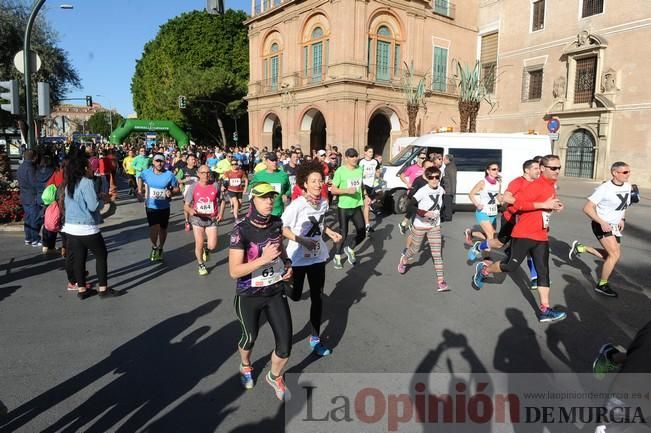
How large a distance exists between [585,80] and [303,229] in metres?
27.3

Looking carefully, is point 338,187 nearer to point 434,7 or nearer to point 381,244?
point 381,244

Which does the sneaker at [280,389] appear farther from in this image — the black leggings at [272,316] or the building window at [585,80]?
the building window at [585,80]

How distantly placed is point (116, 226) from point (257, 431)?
31.1 feet

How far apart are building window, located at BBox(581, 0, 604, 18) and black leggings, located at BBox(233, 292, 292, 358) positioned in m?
28.7

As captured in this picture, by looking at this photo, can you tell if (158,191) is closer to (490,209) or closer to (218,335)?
(218,335)

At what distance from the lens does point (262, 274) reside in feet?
11.5

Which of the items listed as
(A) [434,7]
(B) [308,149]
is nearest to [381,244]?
(B) [308,149]

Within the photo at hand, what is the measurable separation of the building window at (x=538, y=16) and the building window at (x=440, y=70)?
6.14 m

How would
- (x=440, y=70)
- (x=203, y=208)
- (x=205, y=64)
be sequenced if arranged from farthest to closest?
(x=205, y=64) → (x=440, y=70) → (x=203, y=208)

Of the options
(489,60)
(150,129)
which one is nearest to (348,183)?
(489,60)

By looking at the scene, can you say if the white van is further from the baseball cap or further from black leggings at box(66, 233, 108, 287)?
the baseball cap

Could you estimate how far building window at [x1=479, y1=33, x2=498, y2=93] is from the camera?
32.1 m

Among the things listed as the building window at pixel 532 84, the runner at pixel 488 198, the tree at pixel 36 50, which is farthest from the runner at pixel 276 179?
the building window at pixel 532 84

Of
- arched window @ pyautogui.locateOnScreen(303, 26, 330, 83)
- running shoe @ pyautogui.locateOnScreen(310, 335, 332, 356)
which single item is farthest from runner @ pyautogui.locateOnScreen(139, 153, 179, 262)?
arched window @ pyautogui.locateOnScreen(303, 26, 330, 83)
